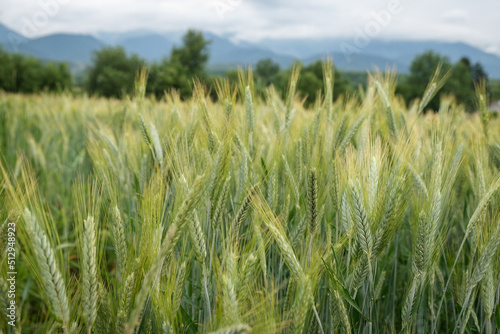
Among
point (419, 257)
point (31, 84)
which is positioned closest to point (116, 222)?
point (419, 257)

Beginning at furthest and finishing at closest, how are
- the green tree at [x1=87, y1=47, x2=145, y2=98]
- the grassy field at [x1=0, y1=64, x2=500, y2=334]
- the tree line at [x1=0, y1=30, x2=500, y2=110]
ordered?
the tree line at [x1=0, y1=30, x2=500, y2=110] → the green tree at [x1=87, y1=47, x2=145, y2=98] → the grassy field at [x1=0, y1=64, x2=500, y2=334]

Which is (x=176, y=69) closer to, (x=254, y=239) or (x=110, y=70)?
(x=110, y=70)

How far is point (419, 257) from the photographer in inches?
41.9

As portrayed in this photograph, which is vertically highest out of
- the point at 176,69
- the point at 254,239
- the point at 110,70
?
the point at 176,69

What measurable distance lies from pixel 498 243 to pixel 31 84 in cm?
6127

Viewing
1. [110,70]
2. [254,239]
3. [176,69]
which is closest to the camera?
[254,239]

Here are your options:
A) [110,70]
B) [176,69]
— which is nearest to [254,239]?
[176,69]

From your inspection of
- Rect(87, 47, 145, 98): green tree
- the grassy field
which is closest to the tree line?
Rect(87, 47, 145, 98): green tree

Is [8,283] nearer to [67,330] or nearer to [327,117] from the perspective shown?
[67,330]

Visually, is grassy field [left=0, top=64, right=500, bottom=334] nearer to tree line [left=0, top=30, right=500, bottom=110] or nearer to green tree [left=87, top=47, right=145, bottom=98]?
tree line [left=0, top=30, right=500, bottom=110]

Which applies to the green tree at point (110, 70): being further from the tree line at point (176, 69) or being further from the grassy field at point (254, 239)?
the grassy field at point (254, 239)

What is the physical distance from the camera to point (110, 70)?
1914 inches

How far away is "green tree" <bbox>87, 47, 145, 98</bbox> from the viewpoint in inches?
1889

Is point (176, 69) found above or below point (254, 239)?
above
